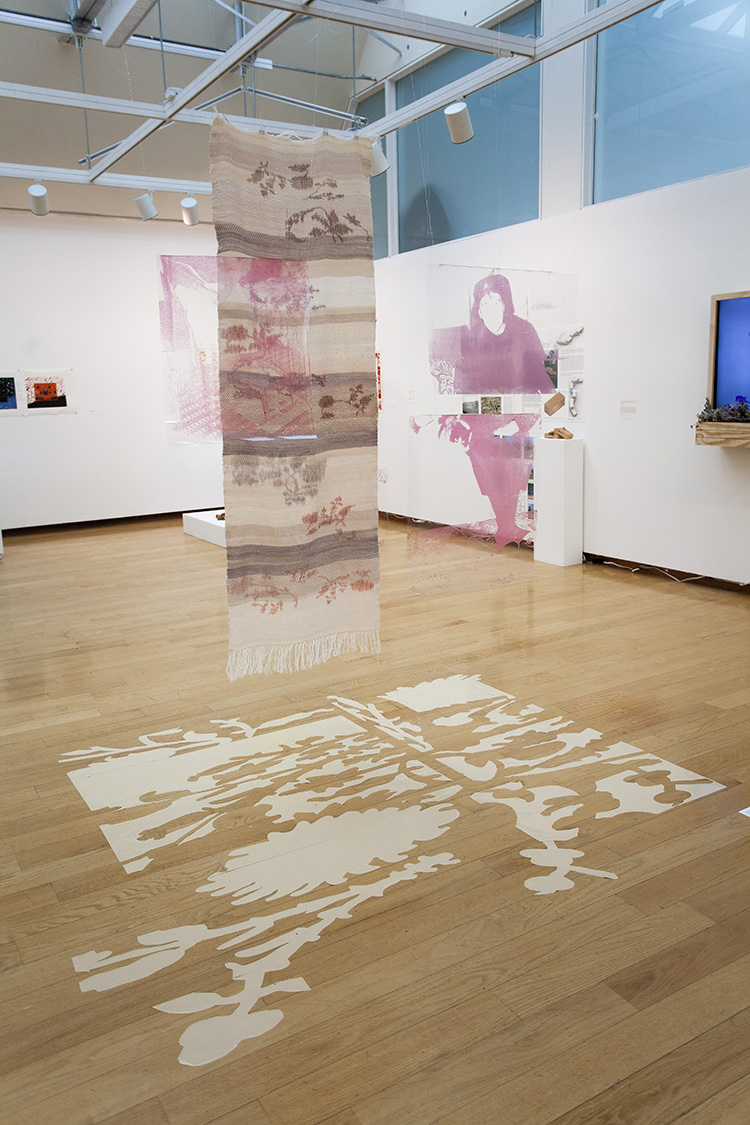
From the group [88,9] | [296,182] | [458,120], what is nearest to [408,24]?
[458,120]

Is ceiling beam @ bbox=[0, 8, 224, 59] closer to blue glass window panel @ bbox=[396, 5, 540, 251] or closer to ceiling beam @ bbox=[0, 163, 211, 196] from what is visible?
ceiling beam @ bbox=[0, 163, 211, 196]

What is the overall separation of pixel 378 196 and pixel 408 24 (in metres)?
5.44

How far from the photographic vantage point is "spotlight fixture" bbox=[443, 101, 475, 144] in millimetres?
5562

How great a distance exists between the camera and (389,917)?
8.80 feet

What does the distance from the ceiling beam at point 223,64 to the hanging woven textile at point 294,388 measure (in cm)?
134

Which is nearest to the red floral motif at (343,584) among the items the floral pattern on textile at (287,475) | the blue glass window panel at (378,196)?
the floral pattern on textile at (287,475)

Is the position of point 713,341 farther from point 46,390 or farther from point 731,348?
point 46,390

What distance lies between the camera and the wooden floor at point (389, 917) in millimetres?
2039

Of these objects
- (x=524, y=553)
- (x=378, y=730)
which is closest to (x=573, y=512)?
(x=524, y=553)

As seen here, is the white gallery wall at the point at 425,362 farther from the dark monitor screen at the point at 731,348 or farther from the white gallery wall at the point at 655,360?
the dark monitor screen at the point at 731,348

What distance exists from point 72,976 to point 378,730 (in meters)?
1.91

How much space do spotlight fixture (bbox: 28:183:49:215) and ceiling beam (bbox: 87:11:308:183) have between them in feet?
3.74

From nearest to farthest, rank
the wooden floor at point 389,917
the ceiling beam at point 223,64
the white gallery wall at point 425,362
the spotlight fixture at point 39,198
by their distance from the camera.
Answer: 1. the wooden floor at point 389,917
2. the ceiling beam at point 223,64
3. the white gallery wall at point 425,362
4. the spotlight fixture at point 39,198

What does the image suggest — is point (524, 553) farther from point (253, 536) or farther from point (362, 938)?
point (362, 938)
